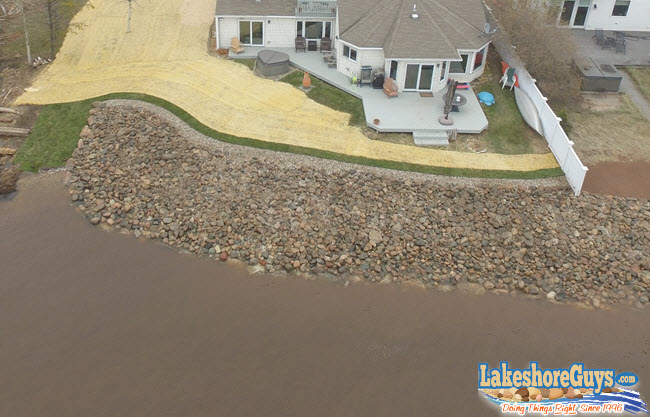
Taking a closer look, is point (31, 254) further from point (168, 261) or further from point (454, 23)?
point (454, 23)

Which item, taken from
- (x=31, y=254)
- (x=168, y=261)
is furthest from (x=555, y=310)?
(x=31, y=254)

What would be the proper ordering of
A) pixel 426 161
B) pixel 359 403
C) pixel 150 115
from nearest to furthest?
1. pixel 359 403
2. pixel 426 161
3. pixel 150 115

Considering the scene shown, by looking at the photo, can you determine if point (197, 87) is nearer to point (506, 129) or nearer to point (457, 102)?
point (457, 102)

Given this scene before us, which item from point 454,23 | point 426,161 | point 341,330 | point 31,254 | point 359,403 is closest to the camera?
point 359,403

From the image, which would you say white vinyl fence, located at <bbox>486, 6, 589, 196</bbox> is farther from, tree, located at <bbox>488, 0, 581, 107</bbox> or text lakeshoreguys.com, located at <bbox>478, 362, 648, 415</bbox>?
text lakeshoreguys.com, located at <bbox>478, 362, 648, 415</bbox>

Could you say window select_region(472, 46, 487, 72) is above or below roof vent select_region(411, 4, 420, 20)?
below

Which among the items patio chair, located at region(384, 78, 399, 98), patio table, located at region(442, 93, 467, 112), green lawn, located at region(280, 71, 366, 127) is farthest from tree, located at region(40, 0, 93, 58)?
patio table, located at region(442, 93, 467, 112)

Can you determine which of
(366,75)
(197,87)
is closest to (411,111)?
(366,75)
